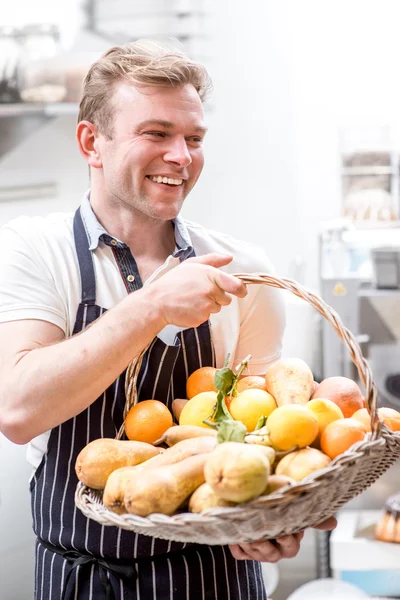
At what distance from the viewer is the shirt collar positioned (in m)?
1.40

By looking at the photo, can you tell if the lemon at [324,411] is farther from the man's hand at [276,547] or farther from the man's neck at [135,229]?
the man's neck at [135,229]

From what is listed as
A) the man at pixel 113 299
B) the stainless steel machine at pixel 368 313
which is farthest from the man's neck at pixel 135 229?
the stainless steel machine at pixel 368 313

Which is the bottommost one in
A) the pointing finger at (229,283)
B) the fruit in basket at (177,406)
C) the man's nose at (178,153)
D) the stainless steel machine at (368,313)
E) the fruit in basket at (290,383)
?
the stainless steel machine at (368,313)

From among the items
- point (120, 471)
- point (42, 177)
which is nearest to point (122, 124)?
point (120, 471)

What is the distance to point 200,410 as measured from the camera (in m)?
1.13

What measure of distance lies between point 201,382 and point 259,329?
26 cm

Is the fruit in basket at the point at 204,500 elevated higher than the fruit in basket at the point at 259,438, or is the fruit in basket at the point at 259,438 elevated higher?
the fruit in basket at the point at 259,438

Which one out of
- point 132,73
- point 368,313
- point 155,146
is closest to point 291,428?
point 155,146

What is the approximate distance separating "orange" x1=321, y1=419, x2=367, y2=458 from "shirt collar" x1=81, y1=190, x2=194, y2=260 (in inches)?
19.6

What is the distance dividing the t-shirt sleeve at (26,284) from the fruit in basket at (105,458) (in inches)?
10.4

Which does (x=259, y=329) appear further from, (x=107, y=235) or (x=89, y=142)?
(x=89, y=142)

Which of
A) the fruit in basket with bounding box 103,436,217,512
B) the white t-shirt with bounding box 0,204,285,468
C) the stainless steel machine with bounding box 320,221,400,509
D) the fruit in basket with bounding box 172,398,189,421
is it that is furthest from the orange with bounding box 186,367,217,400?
the stainless steel machine with bounding box 320,221,400,509

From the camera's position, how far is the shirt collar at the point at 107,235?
4.60 ft

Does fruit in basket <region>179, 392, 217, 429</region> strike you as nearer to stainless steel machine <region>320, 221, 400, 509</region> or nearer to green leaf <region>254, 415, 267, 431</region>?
green leaf <region>254, 415, 267, 431</region>
